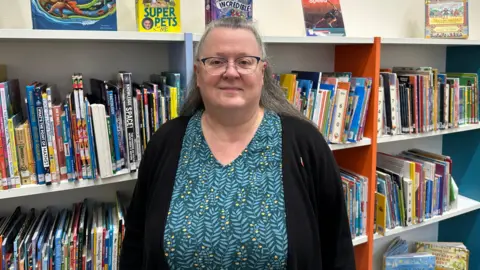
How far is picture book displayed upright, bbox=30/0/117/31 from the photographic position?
115cm

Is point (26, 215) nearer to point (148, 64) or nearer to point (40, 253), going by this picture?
point (40, 253)

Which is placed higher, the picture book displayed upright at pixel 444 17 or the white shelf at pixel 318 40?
the picture book displayed upright at pixel 444 17

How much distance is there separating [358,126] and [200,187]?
825 millimetres

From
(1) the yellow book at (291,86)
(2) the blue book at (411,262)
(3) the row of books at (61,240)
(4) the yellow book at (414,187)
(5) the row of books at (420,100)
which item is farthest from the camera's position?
(2) the blue book at (411,262)

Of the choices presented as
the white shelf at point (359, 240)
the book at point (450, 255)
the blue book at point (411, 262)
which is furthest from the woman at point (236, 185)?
the book at point (450, 255)

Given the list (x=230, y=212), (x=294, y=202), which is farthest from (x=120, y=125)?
(x=294, y=202)

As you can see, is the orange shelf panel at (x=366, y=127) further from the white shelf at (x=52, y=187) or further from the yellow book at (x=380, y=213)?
the white shelf at (x=52, y=187)

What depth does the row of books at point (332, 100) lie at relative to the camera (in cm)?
156

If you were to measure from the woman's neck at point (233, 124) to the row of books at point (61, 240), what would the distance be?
0.48m

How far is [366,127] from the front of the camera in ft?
5.63

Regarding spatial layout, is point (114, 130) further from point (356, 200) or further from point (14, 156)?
point (356, 200)

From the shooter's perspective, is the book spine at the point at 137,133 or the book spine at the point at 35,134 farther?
the book spine at the point at 137,133

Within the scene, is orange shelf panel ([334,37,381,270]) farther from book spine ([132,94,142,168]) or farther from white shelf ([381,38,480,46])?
book spine ([132,94,142,168])

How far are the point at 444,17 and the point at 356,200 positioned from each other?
36.5 inches
